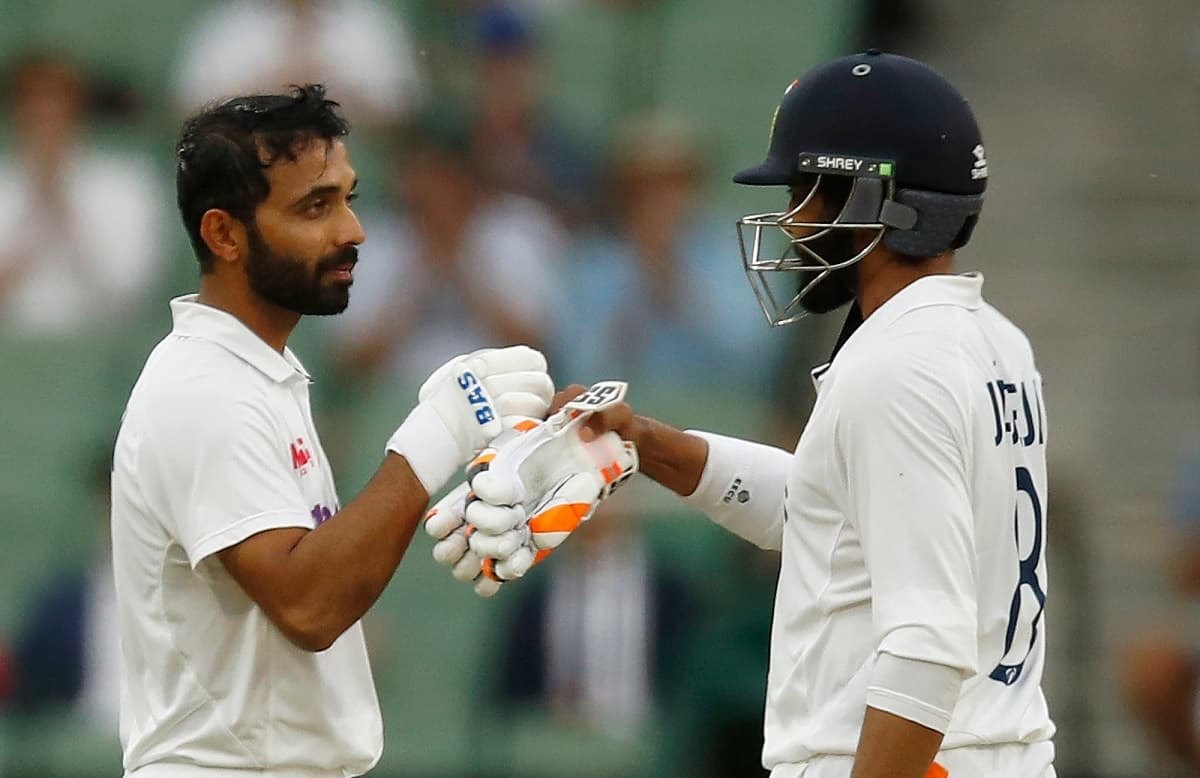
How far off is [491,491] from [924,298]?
0.85 metres

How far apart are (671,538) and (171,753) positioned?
12.6 ft

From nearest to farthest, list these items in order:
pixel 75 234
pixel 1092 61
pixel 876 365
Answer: pixel 876 365, pixel 75 234, pixel 1092 61

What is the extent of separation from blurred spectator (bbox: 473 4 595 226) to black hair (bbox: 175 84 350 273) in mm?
4179

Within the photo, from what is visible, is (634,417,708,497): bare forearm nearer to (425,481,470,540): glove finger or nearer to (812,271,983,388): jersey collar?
(425,481,470,540): glove finger

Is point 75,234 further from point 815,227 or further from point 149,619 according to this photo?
point 815,227

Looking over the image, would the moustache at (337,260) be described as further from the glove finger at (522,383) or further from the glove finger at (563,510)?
the glove finger at (563,510)

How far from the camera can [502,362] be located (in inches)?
155

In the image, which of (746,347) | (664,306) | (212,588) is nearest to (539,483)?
(212,588)

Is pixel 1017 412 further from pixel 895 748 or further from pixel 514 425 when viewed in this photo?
pixel 514 425

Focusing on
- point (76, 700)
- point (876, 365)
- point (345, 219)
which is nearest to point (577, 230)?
point (76, 700)

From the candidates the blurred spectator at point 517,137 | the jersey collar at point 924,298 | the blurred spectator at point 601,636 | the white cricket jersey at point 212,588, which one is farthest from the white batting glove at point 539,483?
the blurred spectator at point 517,137

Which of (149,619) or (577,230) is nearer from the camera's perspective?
(149,619)

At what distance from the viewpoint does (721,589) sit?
7172 mm

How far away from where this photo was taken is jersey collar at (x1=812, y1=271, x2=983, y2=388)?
3359 millimetres
